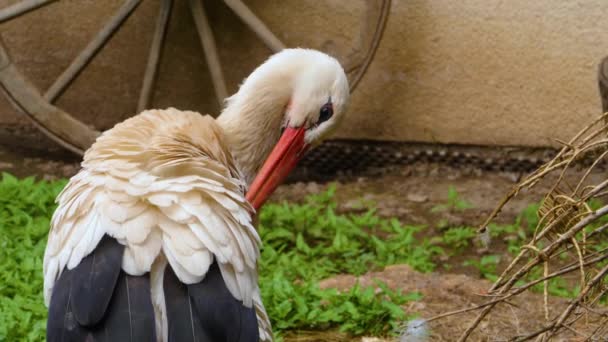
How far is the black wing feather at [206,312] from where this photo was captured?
2.79 meters

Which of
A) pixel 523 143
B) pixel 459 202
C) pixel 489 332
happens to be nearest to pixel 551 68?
pixel 523 143

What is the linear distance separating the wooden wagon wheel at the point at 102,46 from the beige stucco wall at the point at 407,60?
20 centimetres

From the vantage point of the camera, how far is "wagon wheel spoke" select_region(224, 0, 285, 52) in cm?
595

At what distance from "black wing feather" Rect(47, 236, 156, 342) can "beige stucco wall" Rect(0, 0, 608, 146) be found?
352cm

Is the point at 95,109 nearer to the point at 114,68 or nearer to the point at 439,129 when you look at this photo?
the point at 114,68

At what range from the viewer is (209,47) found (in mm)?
6074

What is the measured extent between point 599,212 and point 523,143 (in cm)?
392

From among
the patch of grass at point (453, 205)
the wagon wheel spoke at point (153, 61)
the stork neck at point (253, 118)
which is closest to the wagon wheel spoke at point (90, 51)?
the wagon wheel spoke at point (153, 61)

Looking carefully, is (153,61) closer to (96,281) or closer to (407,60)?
(407,60)

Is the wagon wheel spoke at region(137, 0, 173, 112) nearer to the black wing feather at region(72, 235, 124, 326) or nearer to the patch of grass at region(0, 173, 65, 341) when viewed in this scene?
the patch of grass at region(0, 173, 65, 341)

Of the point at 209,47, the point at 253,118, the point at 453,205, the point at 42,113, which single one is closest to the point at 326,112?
the point at 253,118

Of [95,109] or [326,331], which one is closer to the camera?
[326,331]

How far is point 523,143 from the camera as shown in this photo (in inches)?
250

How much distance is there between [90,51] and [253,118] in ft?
8.25
